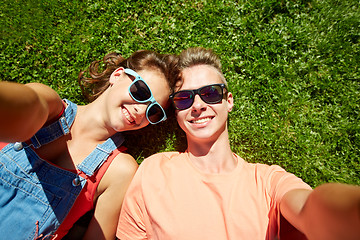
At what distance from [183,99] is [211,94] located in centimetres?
36

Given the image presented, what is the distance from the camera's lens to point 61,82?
3.63m

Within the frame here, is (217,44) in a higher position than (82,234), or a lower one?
higher

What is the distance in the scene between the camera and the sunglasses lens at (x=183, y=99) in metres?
2.83

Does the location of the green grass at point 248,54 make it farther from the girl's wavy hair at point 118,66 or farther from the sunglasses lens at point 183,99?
the sunglasses lens at point 183,99

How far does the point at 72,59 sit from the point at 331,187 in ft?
12.6

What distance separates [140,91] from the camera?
2773mm

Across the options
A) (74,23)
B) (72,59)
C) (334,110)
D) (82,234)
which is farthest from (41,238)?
(334,110)

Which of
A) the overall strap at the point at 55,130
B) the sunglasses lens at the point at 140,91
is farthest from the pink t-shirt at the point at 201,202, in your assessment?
the overall strap at the point at 55,130

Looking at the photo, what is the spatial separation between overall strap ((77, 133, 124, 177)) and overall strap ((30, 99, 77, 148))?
1.39ft

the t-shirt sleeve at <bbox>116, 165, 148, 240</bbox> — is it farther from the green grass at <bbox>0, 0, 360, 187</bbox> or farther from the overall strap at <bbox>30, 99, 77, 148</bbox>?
the overall strap at <bbox>30, 99, 77, 148</bbox>

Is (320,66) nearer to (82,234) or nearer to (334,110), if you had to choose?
(334,110)

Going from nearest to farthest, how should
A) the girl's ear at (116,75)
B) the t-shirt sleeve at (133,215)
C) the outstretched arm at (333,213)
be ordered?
1. the outstretched arm at (333,213)
2. the t-shirt sleeve at (133,215)
3. the girl's ear at (116,75)

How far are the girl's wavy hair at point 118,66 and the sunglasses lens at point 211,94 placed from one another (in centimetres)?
49

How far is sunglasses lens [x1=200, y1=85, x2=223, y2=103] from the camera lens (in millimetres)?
2808
